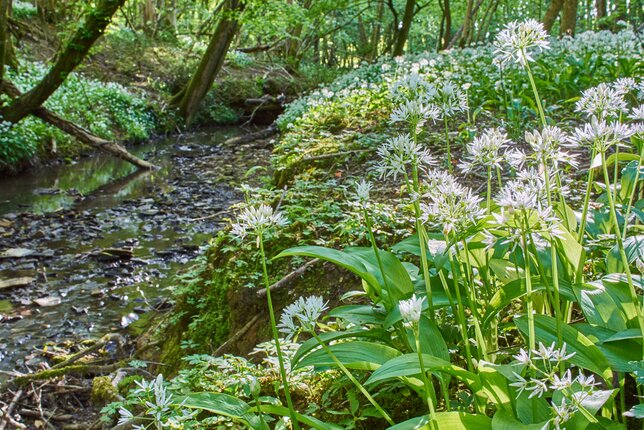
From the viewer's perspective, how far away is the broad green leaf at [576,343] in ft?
4.36

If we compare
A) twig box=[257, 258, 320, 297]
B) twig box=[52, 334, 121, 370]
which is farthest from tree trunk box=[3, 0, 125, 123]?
twig box=[257, 258, 320, 297]

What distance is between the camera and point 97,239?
6.70 m

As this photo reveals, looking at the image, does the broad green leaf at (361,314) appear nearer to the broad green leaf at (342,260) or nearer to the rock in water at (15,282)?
the broad green leaf at (342,260)

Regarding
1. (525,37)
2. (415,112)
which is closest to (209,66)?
(415,112)

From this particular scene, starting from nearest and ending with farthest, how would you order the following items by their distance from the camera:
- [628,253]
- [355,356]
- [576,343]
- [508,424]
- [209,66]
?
1. [508,424]
2. [576,343]
3. [355,356]
4. [628,253]
5. [209,66]

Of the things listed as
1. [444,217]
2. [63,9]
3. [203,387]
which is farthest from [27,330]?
[63,9]

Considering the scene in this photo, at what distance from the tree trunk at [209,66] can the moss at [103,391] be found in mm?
11530

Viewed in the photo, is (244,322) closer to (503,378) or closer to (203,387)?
(203,387)

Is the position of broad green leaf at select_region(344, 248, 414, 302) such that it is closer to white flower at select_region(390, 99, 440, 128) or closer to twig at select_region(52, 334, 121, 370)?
white flower at select_region(390, 99, 440, 128)

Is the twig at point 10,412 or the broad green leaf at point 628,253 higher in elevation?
the broad green leaf at point 628,253

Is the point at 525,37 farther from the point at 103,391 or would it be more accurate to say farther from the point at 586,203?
the point at 103,391

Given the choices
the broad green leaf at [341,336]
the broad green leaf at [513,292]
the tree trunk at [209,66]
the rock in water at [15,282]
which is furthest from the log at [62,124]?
the broad green leaf at [513,292]

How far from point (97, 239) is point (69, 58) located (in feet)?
13.0

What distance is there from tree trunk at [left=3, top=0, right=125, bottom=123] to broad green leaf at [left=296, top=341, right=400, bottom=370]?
28.1 feet
